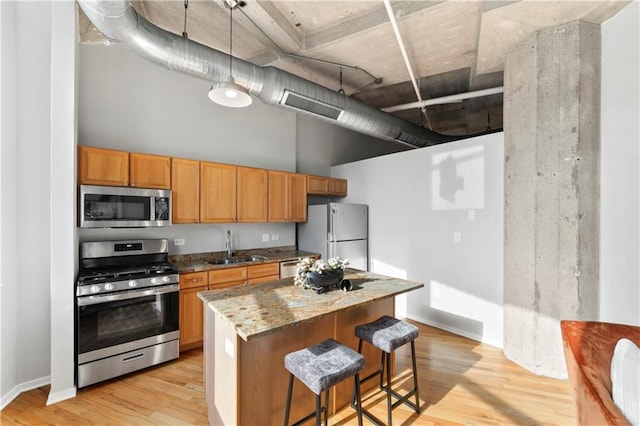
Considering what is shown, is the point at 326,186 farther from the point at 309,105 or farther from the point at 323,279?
the point at 323,279

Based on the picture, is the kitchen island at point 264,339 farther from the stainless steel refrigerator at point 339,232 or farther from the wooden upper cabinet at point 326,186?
the wooden upper cabinet at point 326,186

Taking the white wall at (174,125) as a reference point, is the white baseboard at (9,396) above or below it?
below

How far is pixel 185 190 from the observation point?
3318mm

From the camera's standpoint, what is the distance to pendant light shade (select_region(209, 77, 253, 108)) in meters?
2.06

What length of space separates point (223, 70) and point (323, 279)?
226 centimetres

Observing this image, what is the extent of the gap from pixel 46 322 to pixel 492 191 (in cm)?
468

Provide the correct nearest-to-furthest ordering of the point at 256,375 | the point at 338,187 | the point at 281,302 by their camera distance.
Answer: the point at 256,375 → the point at 281,302 → the point at 338,187

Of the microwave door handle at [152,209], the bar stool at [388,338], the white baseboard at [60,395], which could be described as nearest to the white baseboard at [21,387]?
the white baseboard at [60,395]

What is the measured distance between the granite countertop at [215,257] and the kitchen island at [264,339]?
1193 mm

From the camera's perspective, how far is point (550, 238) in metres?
2.61

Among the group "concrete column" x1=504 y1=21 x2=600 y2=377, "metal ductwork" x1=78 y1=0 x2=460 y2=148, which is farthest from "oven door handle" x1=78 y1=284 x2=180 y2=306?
"concrete column" x1=504 y1=21 x2=600 y2=377

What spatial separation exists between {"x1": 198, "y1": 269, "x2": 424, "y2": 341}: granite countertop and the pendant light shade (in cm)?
146

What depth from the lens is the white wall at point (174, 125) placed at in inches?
120

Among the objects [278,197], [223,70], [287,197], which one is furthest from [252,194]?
[223,70]
